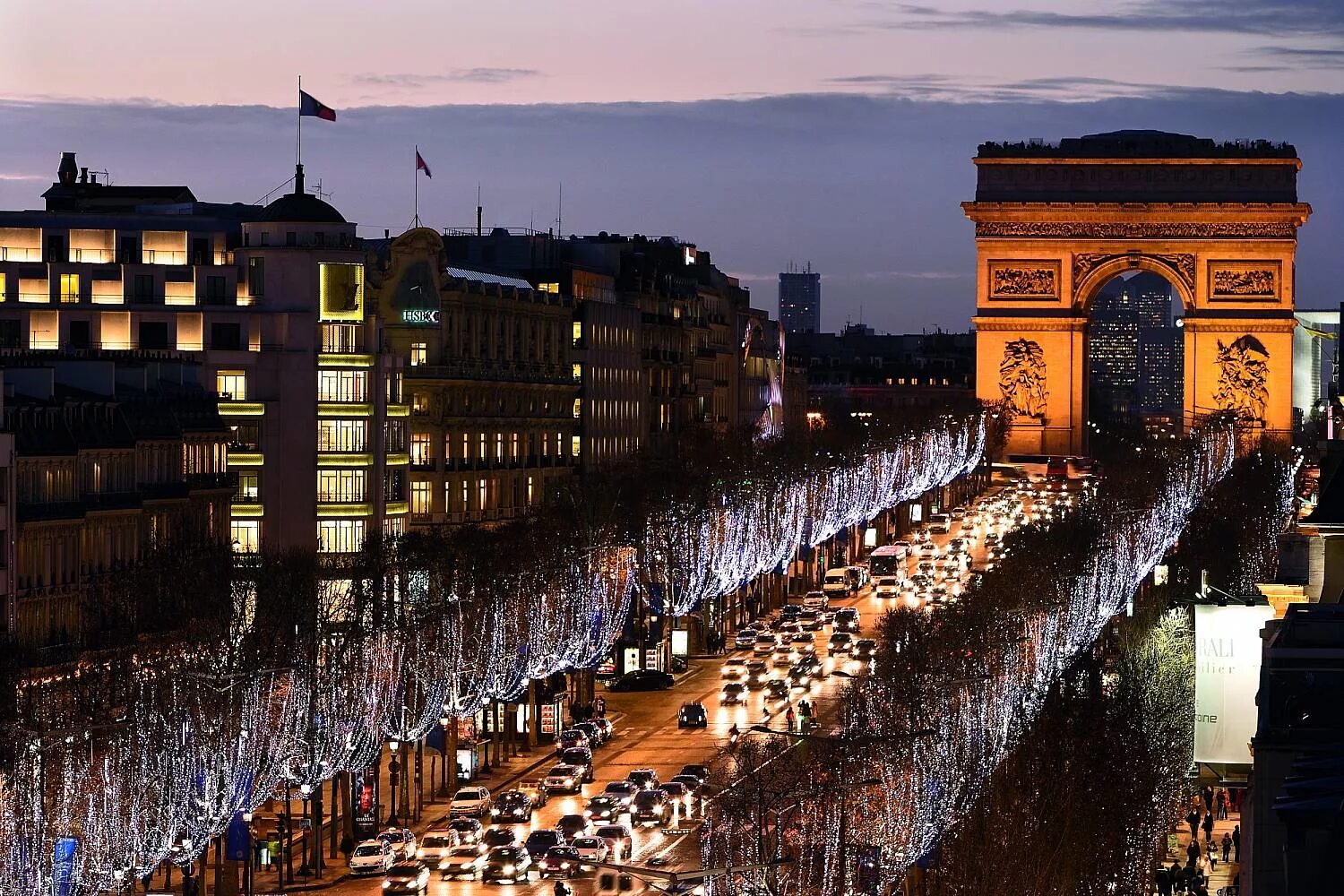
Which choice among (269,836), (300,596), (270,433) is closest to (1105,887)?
Answer: (269,836)

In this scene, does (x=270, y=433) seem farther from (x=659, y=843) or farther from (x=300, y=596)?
(x=659, y=843)

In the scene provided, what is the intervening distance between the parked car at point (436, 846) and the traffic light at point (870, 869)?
9.07 metres

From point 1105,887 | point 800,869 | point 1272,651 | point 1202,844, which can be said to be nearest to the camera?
point 1272,651

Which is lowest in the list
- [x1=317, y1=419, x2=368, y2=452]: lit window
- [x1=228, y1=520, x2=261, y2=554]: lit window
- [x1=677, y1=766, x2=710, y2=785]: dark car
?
[x1=677, y1=766, x2=710, y2=785]: dark car

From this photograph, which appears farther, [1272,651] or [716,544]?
[716,544]

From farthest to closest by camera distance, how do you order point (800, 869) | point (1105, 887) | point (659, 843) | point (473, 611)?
1. point (473, 611)
2. point (659, 843)
3. point (1105, 887)
4. point (800, 869)

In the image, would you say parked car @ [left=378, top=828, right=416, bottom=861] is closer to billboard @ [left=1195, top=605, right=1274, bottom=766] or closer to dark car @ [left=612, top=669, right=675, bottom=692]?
billboard @ [left=1195, top=605, right=1274, bottom=766]

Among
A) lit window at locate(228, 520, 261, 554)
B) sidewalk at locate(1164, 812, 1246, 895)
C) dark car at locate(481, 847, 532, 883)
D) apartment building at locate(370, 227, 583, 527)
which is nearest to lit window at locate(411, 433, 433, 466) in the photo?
apartment building at locate(370, 227, 583, 527)

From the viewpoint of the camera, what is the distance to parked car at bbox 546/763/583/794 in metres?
62.2

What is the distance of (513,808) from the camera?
57781mm

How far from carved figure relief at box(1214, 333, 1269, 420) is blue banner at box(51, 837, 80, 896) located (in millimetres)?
104231

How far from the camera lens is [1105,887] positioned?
50.4 m

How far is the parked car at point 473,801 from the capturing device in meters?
58.8

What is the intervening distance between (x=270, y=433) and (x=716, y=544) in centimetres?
1437
